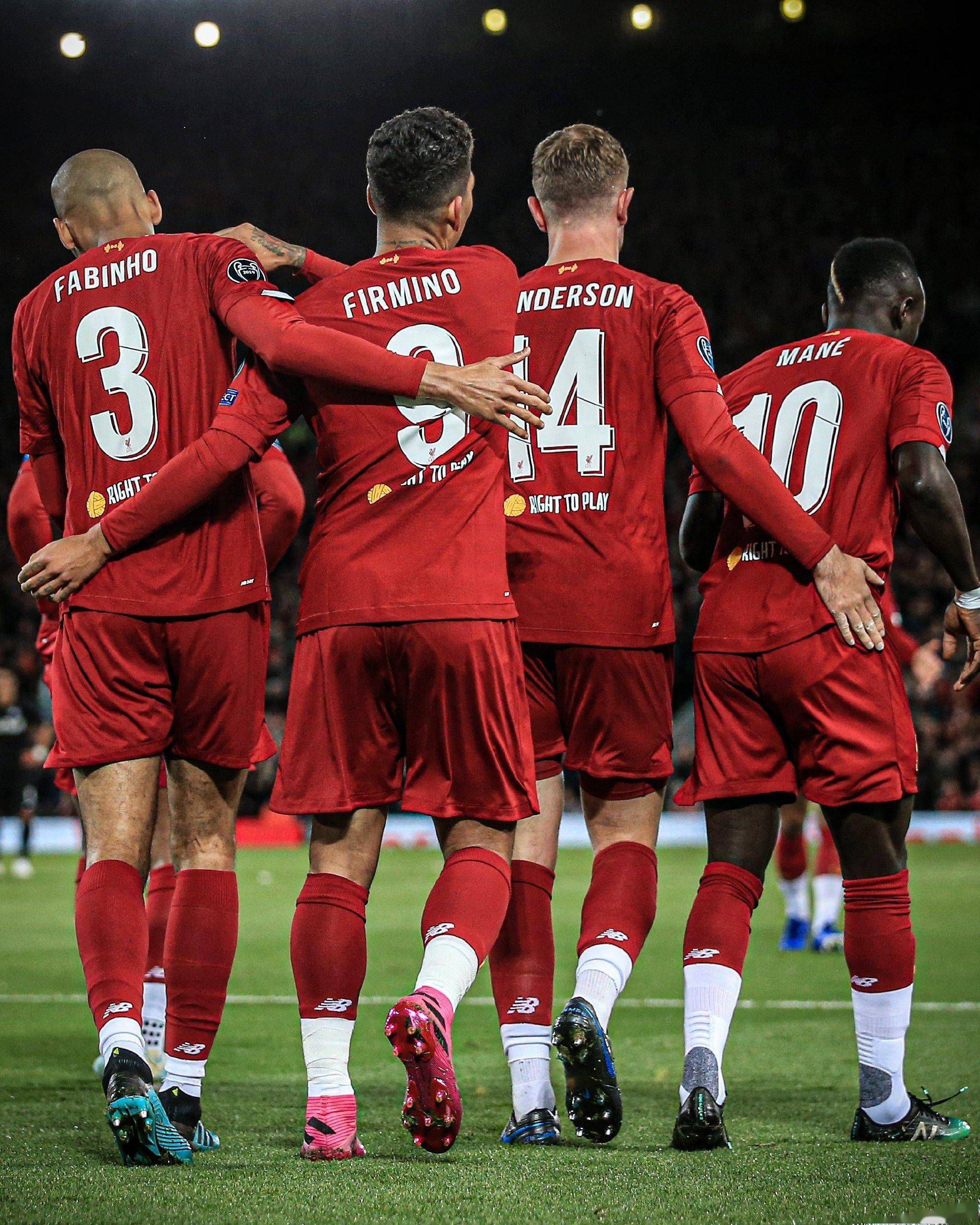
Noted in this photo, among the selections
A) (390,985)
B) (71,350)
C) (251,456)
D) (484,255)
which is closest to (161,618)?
(251,456)

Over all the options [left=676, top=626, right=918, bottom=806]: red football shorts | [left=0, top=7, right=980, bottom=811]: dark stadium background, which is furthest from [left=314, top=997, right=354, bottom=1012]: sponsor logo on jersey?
[left=0, top=7, right=980, bottom=811]: dark stadium background

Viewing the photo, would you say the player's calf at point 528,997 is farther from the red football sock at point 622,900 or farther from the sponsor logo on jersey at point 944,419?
the sponsor logo on jersey at point 944,419

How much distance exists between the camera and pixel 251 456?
358cm

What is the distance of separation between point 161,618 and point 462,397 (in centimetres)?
96

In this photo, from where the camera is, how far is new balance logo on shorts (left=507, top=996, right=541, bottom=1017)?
147 inches

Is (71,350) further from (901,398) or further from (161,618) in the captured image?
(901,398)

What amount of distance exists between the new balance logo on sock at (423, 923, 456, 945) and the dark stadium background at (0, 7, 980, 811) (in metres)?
4.03

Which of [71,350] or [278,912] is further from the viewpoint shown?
[278,912]

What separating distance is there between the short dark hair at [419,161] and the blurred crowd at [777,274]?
36.2 ft

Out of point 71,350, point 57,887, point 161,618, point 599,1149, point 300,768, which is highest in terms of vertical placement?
point 71,350

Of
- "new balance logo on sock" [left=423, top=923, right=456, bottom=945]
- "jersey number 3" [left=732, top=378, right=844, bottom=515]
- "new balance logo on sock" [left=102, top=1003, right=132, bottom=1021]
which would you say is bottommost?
"new balance logo on sock" [left=102, top=1003, right=132, bottom=1021]

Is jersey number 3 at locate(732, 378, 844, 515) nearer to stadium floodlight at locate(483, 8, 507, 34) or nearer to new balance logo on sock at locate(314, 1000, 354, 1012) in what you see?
new balance logo on sock at locate(314, 1000, 354, 1012)

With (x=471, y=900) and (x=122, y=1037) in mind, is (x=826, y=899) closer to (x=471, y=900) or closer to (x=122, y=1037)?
(x=471, y=900)

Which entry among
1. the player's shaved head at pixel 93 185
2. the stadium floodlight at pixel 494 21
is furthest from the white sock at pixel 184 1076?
the stadium floodlight at pixel 494 21
